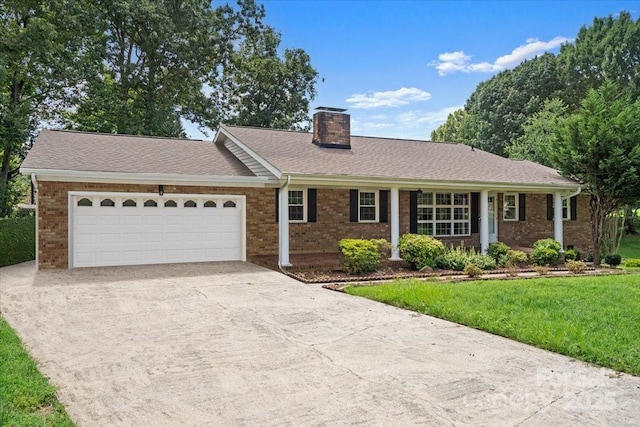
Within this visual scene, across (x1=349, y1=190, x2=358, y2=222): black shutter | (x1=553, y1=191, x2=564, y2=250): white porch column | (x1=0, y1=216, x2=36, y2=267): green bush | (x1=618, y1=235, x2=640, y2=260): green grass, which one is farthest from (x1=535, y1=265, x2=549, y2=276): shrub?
(x1=0, y1=216, x2=36, y2=267): green bush

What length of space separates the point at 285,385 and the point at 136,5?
24479mm

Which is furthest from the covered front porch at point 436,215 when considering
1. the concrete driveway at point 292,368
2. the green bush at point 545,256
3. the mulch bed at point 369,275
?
the concrete driveway at point 292,368

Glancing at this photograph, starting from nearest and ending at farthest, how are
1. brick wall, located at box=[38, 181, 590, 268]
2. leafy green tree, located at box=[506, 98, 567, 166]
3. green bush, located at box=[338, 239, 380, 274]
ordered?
brick wall, located at box=[38, 181, 590, 268] < green bush, located at box=[338, 239, 380, 274] < leafy green tree, located at box=[506, 98, 567, 166]

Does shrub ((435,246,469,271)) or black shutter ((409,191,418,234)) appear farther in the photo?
black shutter ((409,191,418,234))

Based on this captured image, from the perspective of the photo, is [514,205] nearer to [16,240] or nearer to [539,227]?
[539,227]

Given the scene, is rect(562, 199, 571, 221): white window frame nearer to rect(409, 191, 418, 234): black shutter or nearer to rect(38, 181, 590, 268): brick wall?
rect(38, 181, 590, 268): brick wall

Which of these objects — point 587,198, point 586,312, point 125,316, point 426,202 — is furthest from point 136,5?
point 586,312

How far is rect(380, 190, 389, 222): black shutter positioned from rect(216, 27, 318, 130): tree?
16.7 metres

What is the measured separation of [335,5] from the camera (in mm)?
16000

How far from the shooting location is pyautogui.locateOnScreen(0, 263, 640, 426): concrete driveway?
3.79 metres

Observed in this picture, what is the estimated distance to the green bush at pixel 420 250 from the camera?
12656 mm

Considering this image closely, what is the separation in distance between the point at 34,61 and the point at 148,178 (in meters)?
12.6

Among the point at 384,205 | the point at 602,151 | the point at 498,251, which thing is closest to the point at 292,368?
the point at 498,251

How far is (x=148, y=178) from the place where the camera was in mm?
12305
